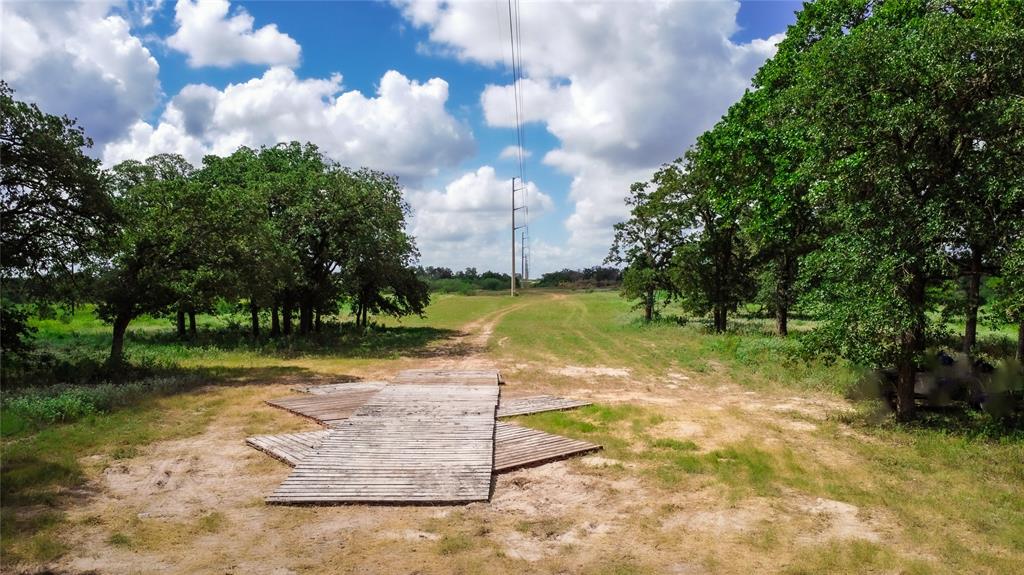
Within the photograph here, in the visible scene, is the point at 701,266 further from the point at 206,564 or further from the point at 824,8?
the point at 206,564

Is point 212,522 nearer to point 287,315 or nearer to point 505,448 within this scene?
point 505,448

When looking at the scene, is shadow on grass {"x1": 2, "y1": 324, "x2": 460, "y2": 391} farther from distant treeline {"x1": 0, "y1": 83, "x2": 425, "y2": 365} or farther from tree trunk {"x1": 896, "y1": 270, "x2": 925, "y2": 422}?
tree trunk {"x1": 896, "y1": 270, "x2": 925, "y2": 422}

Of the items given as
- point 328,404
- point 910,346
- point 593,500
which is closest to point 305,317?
point 328,404

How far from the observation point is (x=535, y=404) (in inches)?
570

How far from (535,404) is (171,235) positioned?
12660 millimetres

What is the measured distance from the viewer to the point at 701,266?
32.6 m

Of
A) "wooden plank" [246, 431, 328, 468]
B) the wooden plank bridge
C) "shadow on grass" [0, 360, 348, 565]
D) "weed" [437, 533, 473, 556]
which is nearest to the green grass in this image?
the wooden plank bridge

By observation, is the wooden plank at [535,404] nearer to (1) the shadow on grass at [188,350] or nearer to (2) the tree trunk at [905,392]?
(2) the tree trunk at [905,392]

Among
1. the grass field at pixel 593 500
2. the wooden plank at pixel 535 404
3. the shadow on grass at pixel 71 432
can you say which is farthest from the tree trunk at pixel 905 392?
the shadow on grass at pixel 71 432

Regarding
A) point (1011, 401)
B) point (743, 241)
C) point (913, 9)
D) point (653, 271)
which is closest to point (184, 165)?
point (653, 271)

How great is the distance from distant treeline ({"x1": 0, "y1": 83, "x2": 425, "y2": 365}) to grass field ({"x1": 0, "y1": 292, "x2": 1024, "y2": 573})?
181 inches

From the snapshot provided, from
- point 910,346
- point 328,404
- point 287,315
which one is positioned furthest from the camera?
point 287,315

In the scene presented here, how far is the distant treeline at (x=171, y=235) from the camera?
14.7 meters

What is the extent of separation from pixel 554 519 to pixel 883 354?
7577mm
